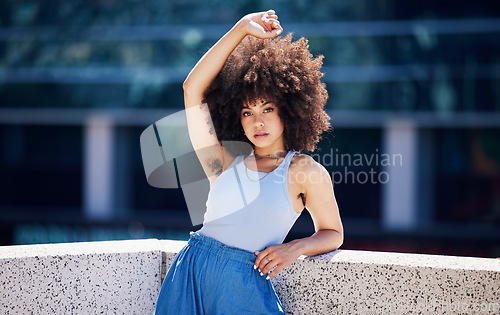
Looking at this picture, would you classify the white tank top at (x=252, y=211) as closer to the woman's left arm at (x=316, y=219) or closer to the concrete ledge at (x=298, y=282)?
the woman's left arm at (x=316, y=219)

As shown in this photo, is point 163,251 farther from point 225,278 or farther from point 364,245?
point 364,245

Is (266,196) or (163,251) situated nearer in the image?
(266,196)

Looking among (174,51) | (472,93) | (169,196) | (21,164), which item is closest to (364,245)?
(472,93)

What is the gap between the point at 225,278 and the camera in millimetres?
2143

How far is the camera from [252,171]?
230 cm

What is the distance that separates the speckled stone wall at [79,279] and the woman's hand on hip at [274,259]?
58cm

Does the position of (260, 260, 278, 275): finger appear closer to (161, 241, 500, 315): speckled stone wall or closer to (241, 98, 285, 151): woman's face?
(161, 241, 500, 315): speckled stone wall

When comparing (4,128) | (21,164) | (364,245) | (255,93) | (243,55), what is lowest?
(364,245)

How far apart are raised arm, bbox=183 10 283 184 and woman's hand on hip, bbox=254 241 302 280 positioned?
0.50m

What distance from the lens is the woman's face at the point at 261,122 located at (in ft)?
7.68

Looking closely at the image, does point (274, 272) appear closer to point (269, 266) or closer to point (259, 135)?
point (269, 266)

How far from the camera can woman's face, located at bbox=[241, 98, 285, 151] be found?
2.34m

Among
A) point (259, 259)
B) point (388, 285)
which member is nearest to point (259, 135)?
point (259, 259)

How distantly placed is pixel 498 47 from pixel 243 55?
1087 cm
